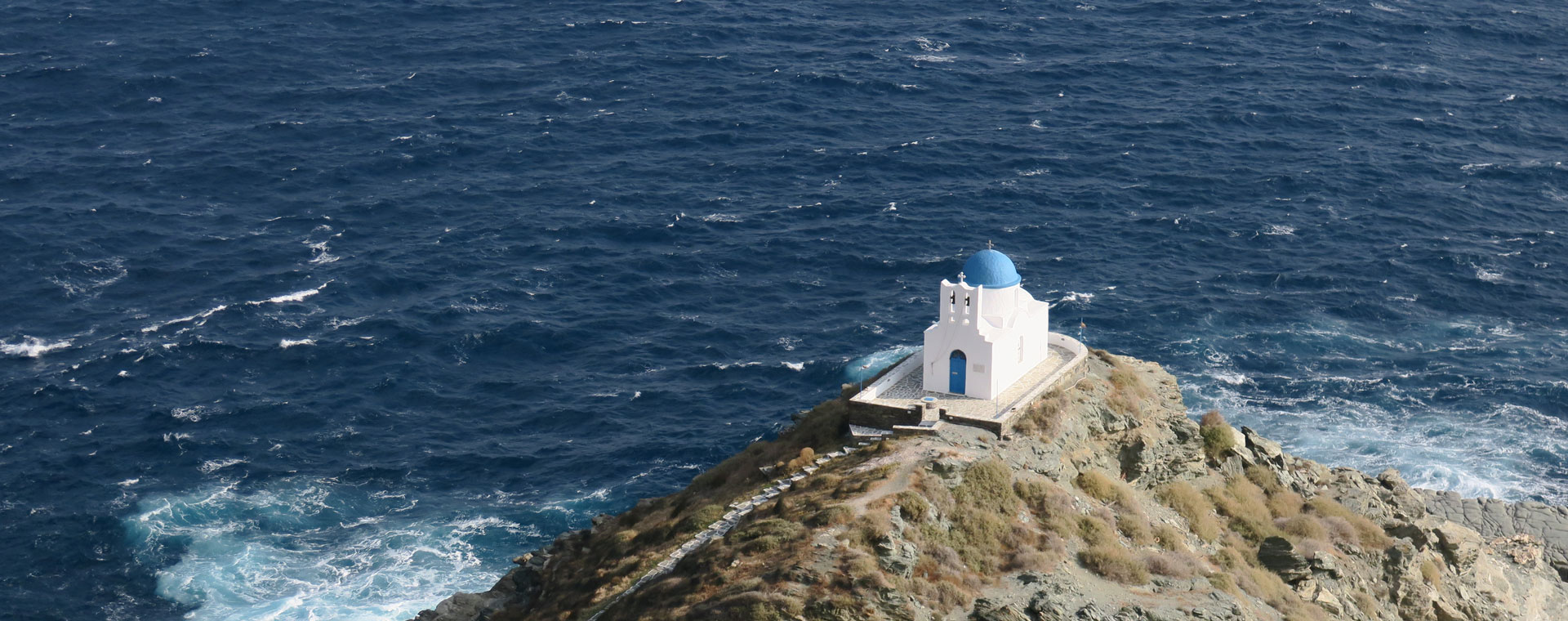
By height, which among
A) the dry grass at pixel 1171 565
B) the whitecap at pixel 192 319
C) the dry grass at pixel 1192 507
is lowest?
the whitecap at pixel 192 319

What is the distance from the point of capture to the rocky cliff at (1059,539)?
7481 cm

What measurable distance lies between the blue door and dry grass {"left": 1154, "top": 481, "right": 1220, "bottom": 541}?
12636mm

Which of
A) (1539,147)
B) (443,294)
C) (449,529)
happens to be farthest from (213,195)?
(1539,147)

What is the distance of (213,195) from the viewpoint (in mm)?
162750

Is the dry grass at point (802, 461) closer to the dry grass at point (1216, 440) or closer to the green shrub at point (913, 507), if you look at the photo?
the green shrub at point (913, 507)

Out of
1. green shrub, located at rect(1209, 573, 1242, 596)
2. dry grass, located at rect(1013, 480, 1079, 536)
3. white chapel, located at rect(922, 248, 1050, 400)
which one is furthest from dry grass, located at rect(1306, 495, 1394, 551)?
dry grass, located at rect(1013, 480, 1079, 536)

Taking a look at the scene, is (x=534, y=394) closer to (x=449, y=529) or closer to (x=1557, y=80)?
(x=449, y=529)

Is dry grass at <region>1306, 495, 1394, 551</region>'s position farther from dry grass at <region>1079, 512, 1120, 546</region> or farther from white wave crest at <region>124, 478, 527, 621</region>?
white wave crest at <region>124, 478, 527, 621</region>

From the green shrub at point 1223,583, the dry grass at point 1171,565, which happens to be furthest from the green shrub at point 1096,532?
the green shrub at point 1223,583

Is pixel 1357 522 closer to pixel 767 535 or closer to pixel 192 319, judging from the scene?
pixel 767 535

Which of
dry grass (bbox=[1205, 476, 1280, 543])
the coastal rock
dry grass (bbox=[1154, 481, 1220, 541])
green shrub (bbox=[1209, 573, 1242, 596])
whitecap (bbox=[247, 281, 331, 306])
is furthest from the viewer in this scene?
whitecap (bbox=[247, 281, 331, 306])

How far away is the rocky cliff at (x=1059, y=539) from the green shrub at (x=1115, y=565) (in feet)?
0.37

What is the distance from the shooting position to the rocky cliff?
2945 inches

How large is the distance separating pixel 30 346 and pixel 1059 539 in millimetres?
94947
